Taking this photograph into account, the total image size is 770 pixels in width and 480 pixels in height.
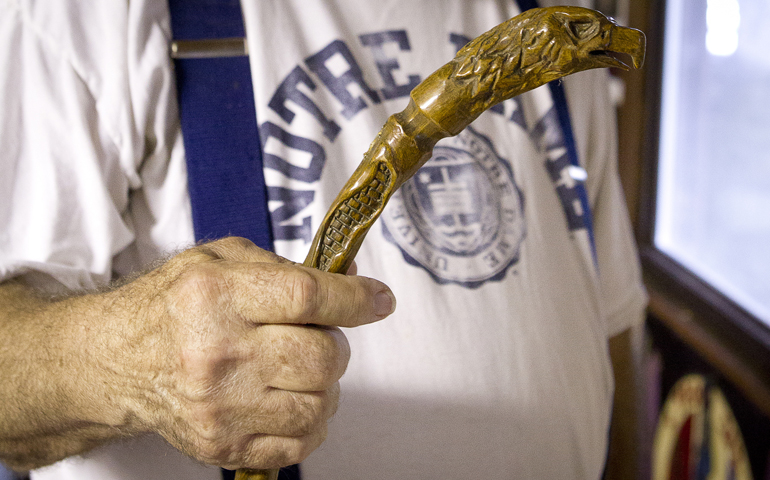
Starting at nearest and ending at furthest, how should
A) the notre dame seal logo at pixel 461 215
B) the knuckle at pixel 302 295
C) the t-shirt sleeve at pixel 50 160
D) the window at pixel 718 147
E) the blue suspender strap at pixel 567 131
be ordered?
the knuckle at pixel 302 295
the t-shirt sleeve at pixel 50 160
the notre dame seal logo at pixel 461 215
the blue suspender strap at pixel 567 131
the window at pixel 718 147

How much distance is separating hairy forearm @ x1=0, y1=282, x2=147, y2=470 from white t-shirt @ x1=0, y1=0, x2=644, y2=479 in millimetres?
47

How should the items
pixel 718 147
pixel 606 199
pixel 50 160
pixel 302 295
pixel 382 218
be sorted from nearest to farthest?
1. pixel 302 295
2. pixel 50 160
3. pixel 382 218
4. pixel 606 199
5. pixel 718 147

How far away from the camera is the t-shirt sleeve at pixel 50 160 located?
46 centimetres

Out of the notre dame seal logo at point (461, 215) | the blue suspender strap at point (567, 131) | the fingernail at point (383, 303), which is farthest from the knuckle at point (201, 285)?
the blue suspender strap at point (567, 131)

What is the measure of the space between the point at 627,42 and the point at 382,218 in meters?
0.30

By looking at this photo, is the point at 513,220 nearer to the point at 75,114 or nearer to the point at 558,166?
the point at 558,166

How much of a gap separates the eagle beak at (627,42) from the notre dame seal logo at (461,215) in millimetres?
276

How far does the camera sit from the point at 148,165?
529 mm

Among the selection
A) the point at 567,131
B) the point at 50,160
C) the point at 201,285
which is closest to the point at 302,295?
the point at 201,285

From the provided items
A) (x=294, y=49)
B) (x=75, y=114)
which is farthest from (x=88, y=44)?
(x=294, y=49)

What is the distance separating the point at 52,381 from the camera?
1.34 ft

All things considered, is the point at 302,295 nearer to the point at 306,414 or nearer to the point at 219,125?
the point at 306,414

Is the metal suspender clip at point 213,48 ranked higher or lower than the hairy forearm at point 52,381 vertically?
higher

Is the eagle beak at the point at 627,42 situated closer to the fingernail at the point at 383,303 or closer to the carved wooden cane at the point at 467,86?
the carved wooden cane at the point at 467,86
